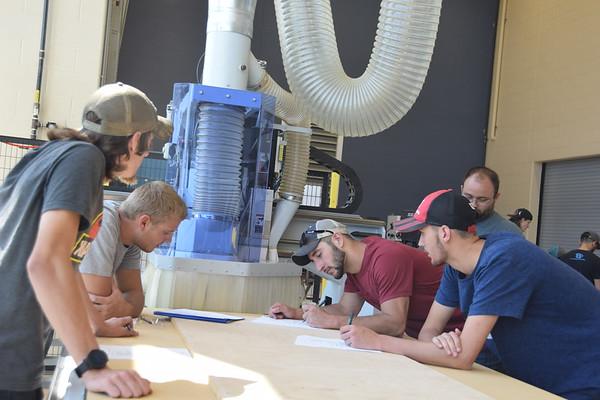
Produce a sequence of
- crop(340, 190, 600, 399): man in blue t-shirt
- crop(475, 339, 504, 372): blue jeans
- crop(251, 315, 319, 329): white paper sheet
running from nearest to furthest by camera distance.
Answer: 1. crop(340, 190, 600, 399): man in blue t-shirt
2. crop(475, 339, 504, 372): blue jeans
3. crop(251, 315, 319, 329): white paper sheet

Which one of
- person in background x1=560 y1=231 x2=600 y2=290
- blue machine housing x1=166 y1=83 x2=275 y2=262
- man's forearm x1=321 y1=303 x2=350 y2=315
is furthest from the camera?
person in background x1=560 y1=231 x2=600 y2=290

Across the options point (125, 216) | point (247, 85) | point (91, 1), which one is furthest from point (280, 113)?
point (91, 1)

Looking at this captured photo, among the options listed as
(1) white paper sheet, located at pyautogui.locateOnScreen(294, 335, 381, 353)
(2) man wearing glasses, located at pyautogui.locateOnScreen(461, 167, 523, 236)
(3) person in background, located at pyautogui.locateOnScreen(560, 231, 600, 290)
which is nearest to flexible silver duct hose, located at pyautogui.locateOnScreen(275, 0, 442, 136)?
(2) man wearing glasses, located at pyautogui.locateOnScreen(461, 167, 523, 236)

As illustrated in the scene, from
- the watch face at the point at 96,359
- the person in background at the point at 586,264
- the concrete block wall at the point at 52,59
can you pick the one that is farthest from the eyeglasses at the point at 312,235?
the person in background at the point at 586,264

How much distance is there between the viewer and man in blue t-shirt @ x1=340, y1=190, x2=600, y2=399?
175 cm

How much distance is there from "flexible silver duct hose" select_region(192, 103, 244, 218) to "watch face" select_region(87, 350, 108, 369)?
1.77m

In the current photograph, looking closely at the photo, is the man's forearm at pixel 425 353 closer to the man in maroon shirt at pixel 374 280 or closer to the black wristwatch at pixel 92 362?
the man in maroon shirt at pixel 374 280

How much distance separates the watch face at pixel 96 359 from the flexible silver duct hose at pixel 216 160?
1.77 m

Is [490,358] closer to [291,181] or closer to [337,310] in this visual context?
[337,310]

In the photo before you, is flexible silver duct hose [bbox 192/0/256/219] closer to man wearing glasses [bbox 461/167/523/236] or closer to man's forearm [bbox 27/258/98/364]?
man wearing glasses [bbox 461/167/523/236]

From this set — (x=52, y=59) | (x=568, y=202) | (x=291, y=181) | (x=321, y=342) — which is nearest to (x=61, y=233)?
(x=321, y=342)

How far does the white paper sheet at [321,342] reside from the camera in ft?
6.42

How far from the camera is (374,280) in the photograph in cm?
245

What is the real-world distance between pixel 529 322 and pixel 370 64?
167 centimetres
